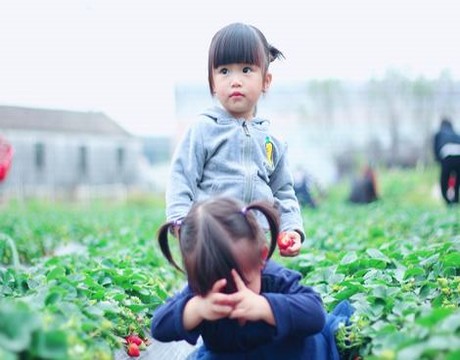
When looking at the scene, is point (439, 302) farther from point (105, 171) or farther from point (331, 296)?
point (105, 171)

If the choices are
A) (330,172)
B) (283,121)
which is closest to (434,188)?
(330,172)

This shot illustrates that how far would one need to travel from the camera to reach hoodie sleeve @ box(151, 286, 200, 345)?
6.01ft

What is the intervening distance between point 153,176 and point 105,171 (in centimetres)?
386

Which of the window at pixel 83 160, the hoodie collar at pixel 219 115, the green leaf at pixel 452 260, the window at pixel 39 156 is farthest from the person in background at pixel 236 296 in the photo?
the window at pixel 83 160

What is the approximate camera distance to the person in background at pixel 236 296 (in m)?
1.69

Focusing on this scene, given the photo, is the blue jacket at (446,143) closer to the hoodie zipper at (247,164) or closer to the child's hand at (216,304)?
the hoodie zipper at (247,164)

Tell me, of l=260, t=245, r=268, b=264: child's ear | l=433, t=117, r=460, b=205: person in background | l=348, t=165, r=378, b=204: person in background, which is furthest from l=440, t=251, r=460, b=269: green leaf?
l=348, t=165, r=378, b=204: person in background

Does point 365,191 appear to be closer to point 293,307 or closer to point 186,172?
point 186,172

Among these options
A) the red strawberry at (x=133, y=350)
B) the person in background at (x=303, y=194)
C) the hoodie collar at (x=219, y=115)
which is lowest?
the person in background at (x=303, y=194)

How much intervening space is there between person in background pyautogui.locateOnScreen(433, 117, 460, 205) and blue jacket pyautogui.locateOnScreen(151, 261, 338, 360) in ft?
22.4

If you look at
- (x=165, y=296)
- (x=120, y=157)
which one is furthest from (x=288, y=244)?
(x=120, y=157)

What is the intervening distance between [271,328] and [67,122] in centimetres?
2212

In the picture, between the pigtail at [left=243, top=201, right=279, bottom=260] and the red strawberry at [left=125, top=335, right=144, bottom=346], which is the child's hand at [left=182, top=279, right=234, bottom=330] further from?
the red strawberry at [left=125, top=335, right=144, bottom=346]

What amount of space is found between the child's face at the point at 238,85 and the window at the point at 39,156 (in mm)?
21842
